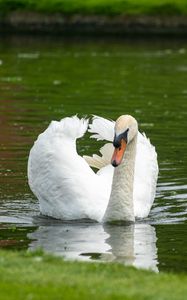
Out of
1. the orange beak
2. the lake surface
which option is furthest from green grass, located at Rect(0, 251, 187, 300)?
the orange beak

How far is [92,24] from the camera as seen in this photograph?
59.0 m

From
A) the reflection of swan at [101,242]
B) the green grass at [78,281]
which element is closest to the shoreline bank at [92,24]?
the reflection of swan at [101,242]

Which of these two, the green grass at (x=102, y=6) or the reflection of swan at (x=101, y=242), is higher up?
the reflection of swan at (x=101, y=242)

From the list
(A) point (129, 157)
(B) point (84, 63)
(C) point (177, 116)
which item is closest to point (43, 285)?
(A) point (129, 157)

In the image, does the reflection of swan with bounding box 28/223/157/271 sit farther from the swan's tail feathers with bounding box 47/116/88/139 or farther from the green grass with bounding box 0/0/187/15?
the green grass with bounding box 0/0/187/15

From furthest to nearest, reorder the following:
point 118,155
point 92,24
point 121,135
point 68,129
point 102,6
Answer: point 102,6
point 92,24
point 68,129
point 121,135
point 118,155

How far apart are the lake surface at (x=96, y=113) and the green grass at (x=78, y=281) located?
5.84 ft

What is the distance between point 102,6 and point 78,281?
50.5 m

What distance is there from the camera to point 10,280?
10.1m

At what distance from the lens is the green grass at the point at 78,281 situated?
9.58m

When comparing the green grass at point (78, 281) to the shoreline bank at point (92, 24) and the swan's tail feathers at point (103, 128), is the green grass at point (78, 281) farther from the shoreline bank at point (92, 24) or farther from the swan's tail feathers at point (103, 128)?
the shoreline bank at point (92, 24)

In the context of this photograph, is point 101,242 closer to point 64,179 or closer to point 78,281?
point 64,179

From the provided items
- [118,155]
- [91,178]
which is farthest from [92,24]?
[118,155]

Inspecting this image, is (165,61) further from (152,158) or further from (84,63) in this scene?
(152,158)
